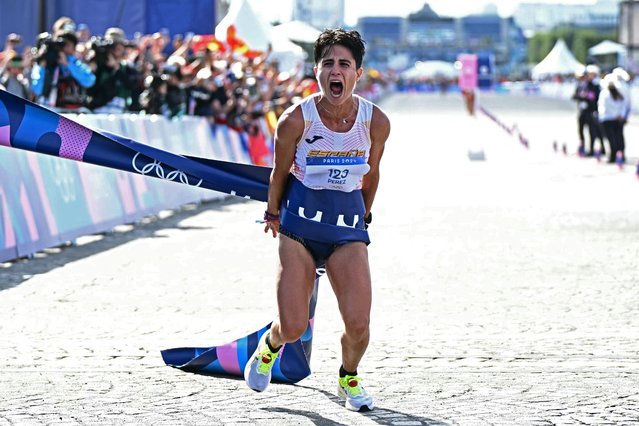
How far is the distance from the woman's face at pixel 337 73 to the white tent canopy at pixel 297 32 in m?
37.4

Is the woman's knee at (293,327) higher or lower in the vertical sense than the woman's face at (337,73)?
lower

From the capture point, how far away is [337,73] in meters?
6.69

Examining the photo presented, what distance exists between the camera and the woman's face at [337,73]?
6688mm

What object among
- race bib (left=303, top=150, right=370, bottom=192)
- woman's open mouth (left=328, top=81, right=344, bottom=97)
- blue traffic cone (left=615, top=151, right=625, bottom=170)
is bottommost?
blue traffic cone (left=615, top=151, right=625, bottom=170)

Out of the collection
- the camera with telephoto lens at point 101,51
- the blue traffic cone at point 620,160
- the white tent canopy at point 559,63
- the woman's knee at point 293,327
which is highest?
the camera with telephoto lens at point 101,51

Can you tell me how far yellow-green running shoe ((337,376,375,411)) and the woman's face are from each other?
122cm

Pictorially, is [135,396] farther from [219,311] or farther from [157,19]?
[157,19]

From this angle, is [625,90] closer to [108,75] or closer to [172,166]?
[108,75]

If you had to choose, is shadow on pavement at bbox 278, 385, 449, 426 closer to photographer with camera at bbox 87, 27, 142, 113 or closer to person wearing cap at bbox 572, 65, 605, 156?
photographer with camera at bbox 87, 27, 142, 113

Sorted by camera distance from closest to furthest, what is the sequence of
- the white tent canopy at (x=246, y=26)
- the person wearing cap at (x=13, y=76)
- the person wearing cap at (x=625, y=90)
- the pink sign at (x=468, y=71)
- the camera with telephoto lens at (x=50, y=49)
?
the camera with telephoto lens at (x=50, y=49) < the person wearing cap at (x=13, y=76) < the person wearing cap at (x=625, y=90) < the white tent canopy at (x=246, y=26) < the pink sign at (x=468, y=71)

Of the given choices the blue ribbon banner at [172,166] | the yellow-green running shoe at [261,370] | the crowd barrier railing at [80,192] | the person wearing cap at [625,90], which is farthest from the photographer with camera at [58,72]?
the person wearing cap at [625,90]

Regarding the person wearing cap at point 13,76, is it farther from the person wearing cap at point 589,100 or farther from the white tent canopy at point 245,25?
the person wearing cap at point 589,100

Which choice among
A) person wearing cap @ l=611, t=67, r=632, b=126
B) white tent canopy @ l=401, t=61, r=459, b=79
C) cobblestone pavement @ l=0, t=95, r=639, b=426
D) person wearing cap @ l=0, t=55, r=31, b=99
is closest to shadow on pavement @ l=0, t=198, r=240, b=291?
cobblestone pavement @ l=0, t=95, r=639, b=426

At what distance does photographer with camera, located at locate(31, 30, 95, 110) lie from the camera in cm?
1647
